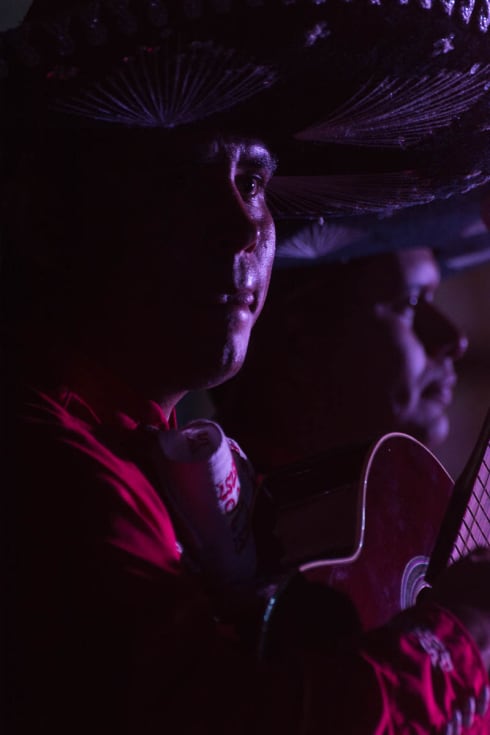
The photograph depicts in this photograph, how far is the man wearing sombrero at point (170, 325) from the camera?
2.79ft

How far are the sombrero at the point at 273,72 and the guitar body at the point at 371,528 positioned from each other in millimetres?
506

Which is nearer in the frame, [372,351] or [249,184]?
[249,184]

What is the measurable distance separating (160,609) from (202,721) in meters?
0.11

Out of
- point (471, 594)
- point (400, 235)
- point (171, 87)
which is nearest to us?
point (471, 594)

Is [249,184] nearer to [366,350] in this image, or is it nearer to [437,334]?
[366,350]

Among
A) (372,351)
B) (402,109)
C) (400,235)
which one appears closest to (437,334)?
(372,351)

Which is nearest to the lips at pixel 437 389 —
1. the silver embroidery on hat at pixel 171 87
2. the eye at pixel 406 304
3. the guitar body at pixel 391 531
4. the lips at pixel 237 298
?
the eye at pixel 406 304

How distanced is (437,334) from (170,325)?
184 cm

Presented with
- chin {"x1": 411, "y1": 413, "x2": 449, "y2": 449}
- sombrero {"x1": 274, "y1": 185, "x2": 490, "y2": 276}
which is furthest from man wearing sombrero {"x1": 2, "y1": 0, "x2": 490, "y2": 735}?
chin {"x1": 411, "y1": 413, "x2": 449, "y2": 449}

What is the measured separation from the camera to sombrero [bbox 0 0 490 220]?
3.20 feet

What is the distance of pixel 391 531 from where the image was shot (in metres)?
1.26

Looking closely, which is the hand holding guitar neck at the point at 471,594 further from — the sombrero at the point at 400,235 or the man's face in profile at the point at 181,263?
the sombrero at the point at 400,235

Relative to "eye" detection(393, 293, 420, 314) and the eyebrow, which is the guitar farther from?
"eye" detection(393, 293, 420, 314)

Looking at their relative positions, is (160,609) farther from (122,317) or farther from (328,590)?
(122,317)
